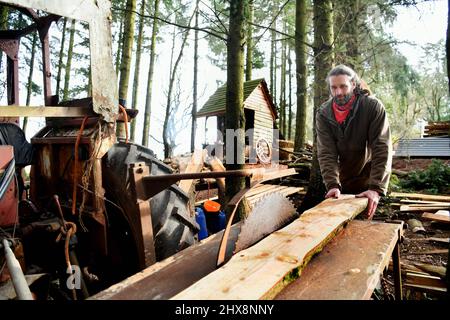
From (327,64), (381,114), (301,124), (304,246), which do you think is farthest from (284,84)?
(304,246)

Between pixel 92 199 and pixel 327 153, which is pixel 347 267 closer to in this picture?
pixel 92 199

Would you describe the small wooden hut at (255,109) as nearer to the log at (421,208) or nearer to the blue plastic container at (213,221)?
the log at (421,208)

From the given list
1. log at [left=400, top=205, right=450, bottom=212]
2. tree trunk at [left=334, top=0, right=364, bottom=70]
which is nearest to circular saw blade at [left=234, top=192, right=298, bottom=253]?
log at [left=400, top=205, right=450, bottom=212]

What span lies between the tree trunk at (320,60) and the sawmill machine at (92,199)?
441cm

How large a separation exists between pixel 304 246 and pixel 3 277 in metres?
1.69

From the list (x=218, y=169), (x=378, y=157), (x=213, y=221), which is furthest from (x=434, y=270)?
(x=218, y=169)

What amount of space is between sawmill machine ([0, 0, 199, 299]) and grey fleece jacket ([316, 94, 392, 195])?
67.3 inches

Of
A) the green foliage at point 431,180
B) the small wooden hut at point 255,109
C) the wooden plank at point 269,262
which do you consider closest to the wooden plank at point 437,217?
the green foliage at point 431,180

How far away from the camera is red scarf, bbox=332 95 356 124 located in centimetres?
314

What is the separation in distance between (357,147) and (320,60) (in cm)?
351

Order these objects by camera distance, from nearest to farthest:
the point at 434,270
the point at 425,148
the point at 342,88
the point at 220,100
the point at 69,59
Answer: the point at 342,88
the point at 434,270
the point at 425,148
the point at 69,59
the point at 220,100

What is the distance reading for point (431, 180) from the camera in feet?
28.5

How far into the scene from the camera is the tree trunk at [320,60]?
6027 millimetres
